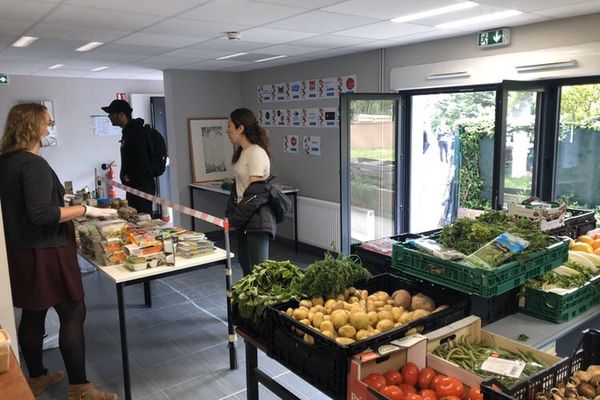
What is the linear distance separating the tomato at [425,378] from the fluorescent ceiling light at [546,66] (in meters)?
2.87

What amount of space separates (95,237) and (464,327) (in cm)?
222

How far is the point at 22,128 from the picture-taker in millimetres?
2562

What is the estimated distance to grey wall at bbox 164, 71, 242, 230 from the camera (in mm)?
6762

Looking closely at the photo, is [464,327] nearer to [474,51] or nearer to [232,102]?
[474,51]

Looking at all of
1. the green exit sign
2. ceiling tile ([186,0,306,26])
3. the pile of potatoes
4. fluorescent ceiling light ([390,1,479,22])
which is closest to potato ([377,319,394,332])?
the pile of potatoes

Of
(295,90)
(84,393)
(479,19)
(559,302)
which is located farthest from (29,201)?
(295,90)

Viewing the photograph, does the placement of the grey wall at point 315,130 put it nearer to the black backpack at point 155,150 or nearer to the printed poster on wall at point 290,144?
the printed poster on wall at point 290,144

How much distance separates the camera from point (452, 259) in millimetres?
2107

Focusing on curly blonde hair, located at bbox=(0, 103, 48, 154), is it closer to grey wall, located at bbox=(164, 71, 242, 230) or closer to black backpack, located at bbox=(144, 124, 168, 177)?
black backpack, located at bbox=(144, 124, 168, 177)

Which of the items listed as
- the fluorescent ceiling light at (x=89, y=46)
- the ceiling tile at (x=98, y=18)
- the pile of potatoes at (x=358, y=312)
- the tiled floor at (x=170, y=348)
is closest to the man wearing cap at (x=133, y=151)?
the fluorescent ceiling light at (x=89, y=46)

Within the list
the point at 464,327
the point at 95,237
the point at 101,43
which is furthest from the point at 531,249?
the point at 101,43

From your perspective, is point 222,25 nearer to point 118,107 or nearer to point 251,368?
point 118,107

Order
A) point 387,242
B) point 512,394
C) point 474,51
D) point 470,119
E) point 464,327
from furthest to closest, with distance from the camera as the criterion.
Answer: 1. point 470,119
2. point 474,51
3. point 387,242
4. point 464,327
5. point 512,394

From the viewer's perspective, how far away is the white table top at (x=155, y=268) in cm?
279
